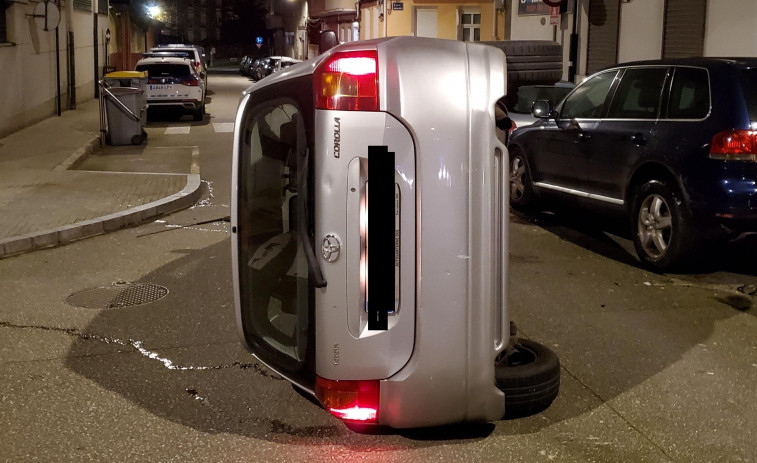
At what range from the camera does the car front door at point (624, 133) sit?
809 centimetres

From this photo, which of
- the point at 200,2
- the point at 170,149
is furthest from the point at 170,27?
the point at 170,149

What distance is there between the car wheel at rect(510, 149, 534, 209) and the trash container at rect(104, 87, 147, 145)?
29.9 feet

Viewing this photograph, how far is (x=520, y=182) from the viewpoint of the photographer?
418 inches

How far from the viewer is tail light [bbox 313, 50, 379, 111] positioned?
12.5 feet

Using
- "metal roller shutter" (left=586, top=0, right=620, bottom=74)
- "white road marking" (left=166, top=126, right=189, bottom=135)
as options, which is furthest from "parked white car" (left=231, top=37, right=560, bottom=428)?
"metal roller shutter" (left=586, top=0, right=620, bottom=74)

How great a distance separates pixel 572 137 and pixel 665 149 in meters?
1.58

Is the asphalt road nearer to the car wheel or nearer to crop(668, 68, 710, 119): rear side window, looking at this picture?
crop(668, 68, 710, 119): rear side window

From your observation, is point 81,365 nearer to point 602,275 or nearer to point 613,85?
point 602,275

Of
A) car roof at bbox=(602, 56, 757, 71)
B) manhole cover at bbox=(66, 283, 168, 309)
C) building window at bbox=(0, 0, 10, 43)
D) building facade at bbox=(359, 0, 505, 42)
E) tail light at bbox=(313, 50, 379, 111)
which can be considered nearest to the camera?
tail light at bbox=(313, 50, 379, 111)

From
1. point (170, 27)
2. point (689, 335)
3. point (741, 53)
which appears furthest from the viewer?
point (170, 27)

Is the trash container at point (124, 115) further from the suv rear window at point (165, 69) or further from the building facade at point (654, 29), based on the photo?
the building facade at point (654, 29)

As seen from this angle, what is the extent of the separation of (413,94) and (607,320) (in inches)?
129

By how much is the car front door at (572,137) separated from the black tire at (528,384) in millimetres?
4789

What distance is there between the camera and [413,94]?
381cm
